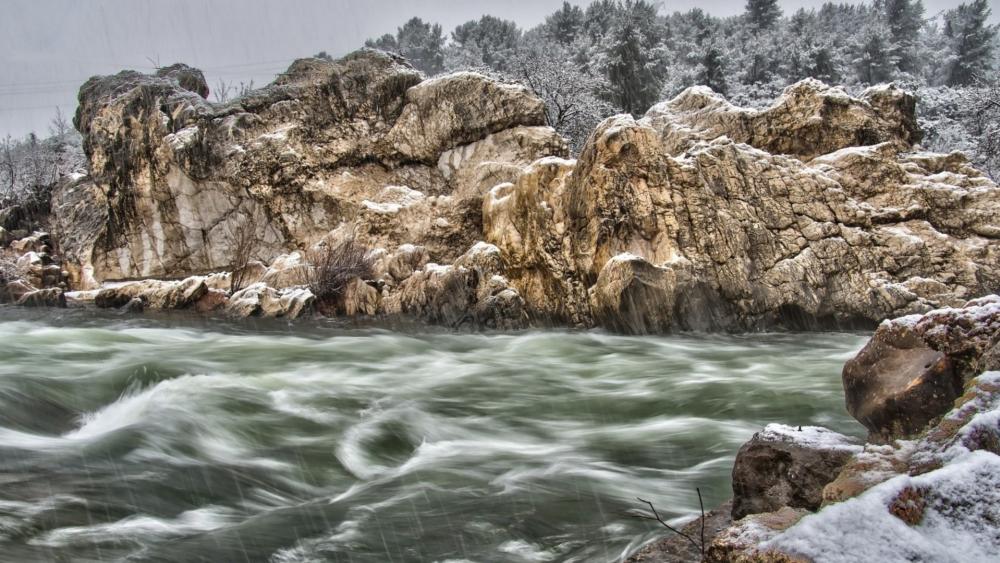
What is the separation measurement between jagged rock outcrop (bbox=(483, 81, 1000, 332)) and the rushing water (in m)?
0.77

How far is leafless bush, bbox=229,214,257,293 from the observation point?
51.2 ft

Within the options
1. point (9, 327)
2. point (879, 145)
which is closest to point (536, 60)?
point (879, 145)

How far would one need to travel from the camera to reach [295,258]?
1527 centimetres

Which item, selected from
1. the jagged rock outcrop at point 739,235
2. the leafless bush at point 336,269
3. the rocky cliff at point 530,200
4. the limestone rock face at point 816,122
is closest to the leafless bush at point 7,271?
the rocky cliff at point 530,200

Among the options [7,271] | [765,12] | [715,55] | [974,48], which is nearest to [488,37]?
[765,12]

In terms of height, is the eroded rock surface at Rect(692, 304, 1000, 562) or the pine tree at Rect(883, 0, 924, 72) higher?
the pine tree at Rect(883, 0, 924, 72)

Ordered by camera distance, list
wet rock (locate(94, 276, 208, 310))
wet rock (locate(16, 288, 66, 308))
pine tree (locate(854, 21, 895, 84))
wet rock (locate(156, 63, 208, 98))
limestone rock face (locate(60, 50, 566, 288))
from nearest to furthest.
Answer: wet rock (locate(94, 276, 208, 310)) → wet rock (locate(16, 288, 66, 308)) → limestone rock face (locate(60, 50, 566, 288)) → wet rock (locate(156, 63, 208, 98)) → pine tree (locate(854, 21, 895, 84))

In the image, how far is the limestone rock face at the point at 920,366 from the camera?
288 cm

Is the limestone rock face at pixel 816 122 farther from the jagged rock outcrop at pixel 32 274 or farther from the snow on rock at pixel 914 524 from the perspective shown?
the jagged rock outcrop at pixel 32 274

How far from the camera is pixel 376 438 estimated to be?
5871 mm

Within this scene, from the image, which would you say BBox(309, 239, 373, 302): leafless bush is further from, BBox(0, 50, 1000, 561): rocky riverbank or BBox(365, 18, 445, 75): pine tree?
BBox(365, 18, 445, 75): pine tree

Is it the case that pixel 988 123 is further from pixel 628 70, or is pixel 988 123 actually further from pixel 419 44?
pixel 419 44

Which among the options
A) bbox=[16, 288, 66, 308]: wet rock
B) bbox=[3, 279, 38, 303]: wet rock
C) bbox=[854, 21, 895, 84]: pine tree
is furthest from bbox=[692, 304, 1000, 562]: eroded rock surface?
bbox=[854, 21, 895, 84]: pine tree

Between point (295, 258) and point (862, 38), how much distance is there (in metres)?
33.5
